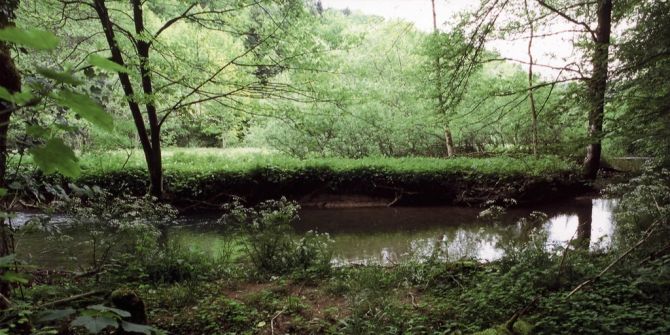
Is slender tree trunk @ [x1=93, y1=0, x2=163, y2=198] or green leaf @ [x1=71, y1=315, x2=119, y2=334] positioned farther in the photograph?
slender tree trunk @ [x1=93, y1=0, x2=163, y2=198]

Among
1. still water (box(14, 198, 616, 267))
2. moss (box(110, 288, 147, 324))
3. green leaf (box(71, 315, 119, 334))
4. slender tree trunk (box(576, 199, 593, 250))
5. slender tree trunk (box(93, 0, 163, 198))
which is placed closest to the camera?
green leaf (box(71, 315, 119, 334))

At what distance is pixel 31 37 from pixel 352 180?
439 inches

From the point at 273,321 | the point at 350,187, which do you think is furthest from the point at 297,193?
the point at 273,321

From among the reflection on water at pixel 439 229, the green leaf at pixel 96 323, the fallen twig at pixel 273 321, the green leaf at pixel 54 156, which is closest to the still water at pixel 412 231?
the reflection on water at pixel 439 229

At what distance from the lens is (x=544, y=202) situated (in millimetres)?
11203

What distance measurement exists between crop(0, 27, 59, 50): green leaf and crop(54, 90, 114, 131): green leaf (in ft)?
0.29

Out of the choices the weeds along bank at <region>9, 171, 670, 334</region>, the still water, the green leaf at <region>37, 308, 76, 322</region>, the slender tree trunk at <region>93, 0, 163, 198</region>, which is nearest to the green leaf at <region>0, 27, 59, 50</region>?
the green leaf at <region>37, 308, 76, 322</region>

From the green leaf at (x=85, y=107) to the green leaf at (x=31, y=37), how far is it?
0.09 m

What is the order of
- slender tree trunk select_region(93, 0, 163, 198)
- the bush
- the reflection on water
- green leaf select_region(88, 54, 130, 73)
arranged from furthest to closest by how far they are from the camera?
slender tree trunk select_region(93, 0, 163, 198)
the reflection on water
the bush
green leaf select_region(88, 54, 130, 73)

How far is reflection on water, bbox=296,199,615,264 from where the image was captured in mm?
7199

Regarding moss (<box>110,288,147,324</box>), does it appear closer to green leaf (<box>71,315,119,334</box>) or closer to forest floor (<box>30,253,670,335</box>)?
forest floor (<box>30,253,670,335</box>)

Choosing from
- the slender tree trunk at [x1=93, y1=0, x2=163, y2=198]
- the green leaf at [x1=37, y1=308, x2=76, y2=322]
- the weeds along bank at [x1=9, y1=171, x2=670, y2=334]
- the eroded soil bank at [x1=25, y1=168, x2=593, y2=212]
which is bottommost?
the weeds along bank at [x1=9, y1=171, x2=670, y2=334]

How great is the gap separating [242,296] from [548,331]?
3221 millimetres

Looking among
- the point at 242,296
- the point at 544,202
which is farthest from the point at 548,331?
the point at 544,202
